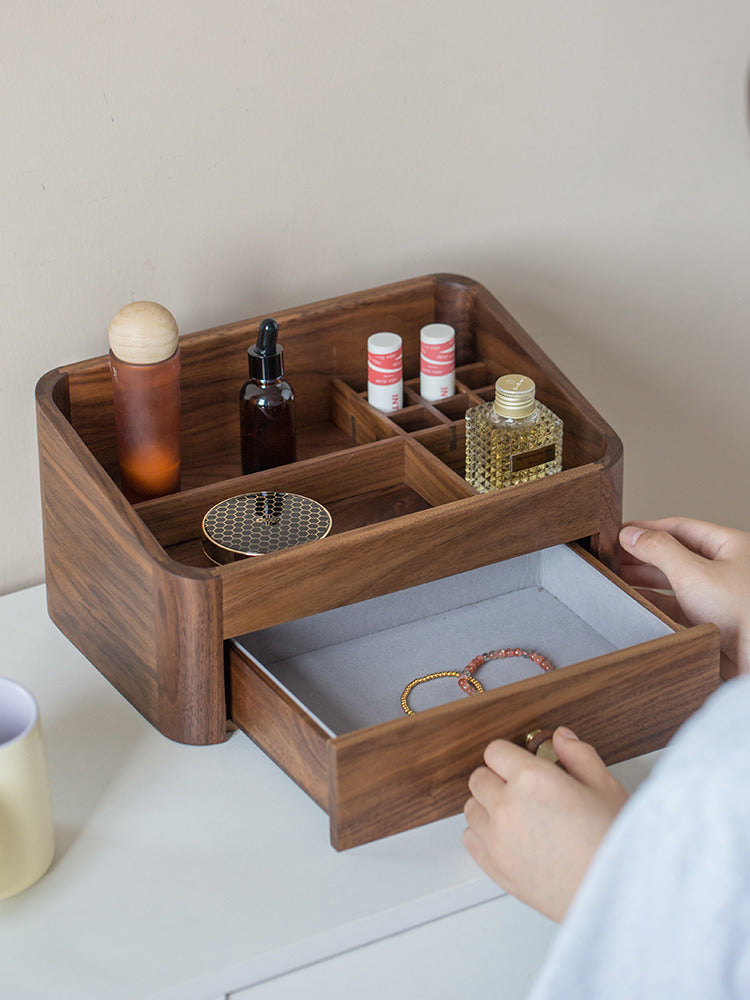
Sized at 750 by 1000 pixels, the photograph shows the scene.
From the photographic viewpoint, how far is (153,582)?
83 cm

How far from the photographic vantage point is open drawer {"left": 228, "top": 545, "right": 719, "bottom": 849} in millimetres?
771

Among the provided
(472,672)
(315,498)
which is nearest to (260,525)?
(315,498)

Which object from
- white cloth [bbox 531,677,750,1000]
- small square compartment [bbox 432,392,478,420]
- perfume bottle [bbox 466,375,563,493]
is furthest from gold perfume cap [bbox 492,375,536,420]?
white cloth [bbox 531,677,750,1000]

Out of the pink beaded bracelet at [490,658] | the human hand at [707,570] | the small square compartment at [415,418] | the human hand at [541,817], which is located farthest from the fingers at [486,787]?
the small square compartment at [415,418]

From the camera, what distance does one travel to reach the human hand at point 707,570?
93 cm

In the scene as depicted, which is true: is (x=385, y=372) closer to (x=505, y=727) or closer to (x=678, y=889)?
(x=505, y=727)

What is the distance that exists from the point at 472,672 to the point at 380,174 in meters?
0.48

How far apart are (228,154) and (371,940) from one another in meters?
0.65

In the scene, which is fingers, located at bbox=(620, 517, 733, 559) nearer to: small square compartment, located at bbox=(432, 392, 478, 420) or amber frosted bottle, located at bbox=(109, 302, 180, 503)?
small square compartment, located at bbox=(432, 392, 478, 420)

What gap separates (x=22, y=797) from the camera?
731 mm

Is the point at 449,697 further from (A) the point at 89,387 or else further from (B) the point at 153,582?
(A) the point at 89,387

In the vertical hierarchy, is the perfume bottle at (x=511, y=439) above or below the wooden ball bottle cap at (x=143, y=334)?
below

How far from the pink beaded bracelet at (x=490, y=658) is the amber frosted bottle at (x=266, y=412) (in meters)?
0.23

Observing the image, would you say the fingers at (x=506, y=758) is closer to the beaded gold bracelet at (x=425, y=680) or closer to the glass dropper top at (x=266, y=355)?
the beaded gold bracelet at (x=425, y=680)
